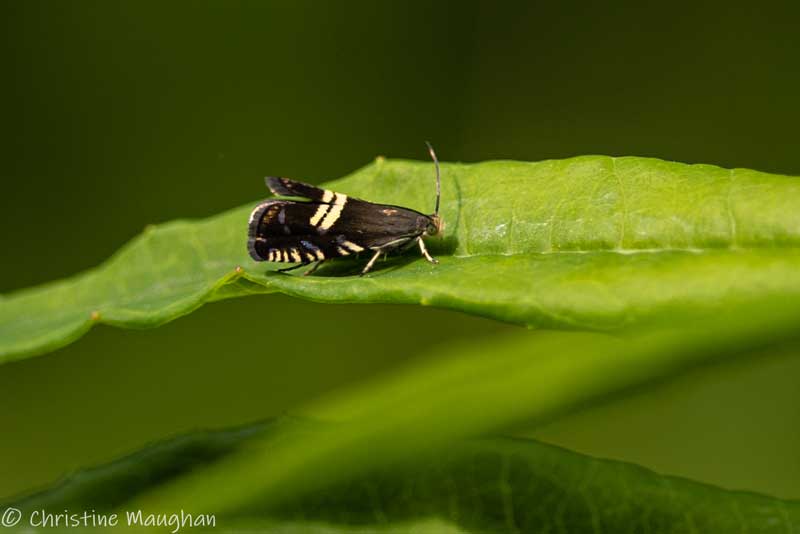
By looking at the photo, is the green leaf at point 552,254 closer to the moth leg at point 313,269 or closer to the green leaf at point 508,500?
the green leaf at point 508,500

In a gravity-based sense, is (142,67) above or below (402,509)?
above

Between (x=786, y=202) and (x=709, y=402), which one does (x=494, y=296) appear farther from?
(x=709, y=402)

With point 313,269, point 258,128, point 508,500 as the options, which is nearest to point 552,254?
point 508,500

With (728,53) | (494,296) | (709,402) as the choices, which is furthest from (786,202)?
(728,53)

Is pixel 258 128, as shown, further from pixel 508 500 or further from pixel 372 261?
pixel 508 500

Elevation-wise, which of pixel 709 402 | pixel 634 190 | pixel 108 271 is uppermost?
pixel 634 190

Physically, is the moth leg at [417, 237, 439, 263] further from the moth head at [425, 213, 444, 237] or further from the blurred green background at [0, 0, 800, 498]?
the blurred green background at [0, 0, 800, 498]

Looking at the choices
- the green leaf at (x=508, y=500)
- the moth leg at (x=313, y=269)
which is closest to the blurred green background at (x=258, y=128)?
the moth leg at (x=313, y=269)
